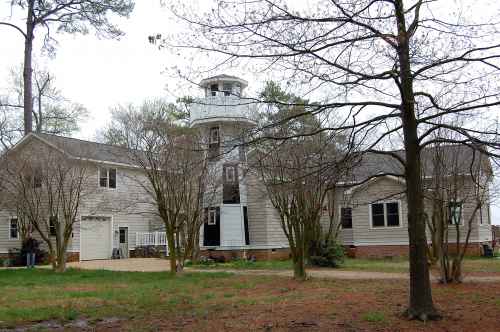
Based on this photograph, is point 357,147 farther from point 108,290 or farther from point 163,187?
point 163,187

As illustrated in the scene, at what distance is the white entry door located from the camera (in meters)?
27.0

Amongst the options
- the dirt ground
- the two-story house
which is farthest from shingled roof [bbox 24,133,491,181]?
the dirt ground

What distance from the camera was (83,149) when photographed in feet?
74.9

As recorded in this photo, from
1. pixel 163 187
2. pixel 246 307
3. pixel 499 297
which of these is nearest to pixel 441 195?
pixel 499 297

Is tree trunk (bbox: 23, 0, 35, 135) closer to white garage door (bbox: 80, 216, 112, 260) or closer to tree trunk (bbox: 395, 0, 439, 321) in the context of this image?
white garage door (bbox: 80, 216, 112, 260)

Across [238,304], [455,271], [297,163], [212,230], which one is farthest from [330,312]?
[212,230]

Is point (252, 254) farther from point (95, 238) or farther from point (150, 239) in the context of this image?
point (95, 238)

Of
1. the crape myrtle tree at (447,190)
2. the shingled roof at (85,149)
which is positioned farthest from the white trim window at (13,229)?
the crape myrtle tree at (447,190)

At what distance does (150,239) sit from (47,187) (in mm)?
10430

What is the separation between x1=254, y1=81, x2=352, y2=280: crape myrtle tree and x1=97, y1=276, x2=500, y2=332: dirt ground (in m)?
2.14

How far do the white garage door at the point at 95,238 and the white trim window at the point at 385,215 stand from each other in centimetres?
1312

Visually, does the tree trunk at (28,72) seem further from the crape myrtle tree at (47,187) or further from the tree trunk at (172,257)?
the tree trunk at (172,257)

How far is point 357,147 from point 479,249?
61.8ft

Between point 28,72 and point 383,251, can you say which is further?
point 28,72
